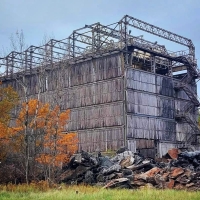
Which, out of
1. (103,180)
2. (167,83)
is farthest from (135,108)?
(103,180)

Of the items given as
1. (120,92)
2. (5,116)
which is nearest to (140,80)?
(120,92)

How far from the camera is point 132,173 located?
28094 mm

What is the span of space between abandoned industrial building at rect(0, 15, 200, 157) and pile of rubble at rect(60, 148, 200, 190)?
32.3 feet

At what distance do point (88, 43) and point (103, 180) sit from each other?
81.5 feet

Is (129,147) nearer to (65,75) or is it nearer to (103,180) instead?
(65,75)

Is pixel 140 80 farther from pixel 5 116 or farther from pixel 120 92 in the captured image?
pixel 5 116

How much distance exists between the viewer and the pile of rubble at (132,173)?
24.8 metres

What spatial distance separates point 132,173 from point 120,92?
56.7 feet

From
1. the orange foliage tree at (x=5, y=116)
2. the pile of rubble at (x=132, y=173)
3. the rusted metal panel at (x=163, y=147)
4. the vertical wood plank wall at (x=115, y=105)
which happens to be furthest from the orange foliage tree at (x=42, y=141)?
the rusted metal panel at (x=163, y=147)

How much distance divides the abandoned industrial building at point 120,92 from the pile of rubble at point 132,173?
9.83 m

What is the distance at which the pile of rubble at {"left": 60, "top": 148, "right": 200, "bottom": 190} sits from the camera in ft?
81.4

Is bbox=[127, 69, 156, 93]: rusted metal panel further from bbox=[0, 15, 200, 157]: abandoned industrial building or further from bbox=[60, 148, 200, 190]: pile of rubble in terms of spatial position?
bbox=[60, 148, 200, 190]: pile of rubble

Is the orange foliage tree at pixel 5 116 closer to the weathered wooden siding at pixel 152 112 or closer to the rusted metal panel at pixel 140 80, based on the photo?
the weathered wooden siding at pixel 152 112

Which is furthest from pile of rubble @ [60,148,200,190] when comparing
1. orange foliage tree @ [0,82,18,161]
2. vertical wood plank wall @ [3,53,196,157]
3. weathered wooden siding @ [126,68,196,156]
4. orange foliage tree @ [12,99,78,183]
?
weathered wooden siding @ [126,68,196,156]
